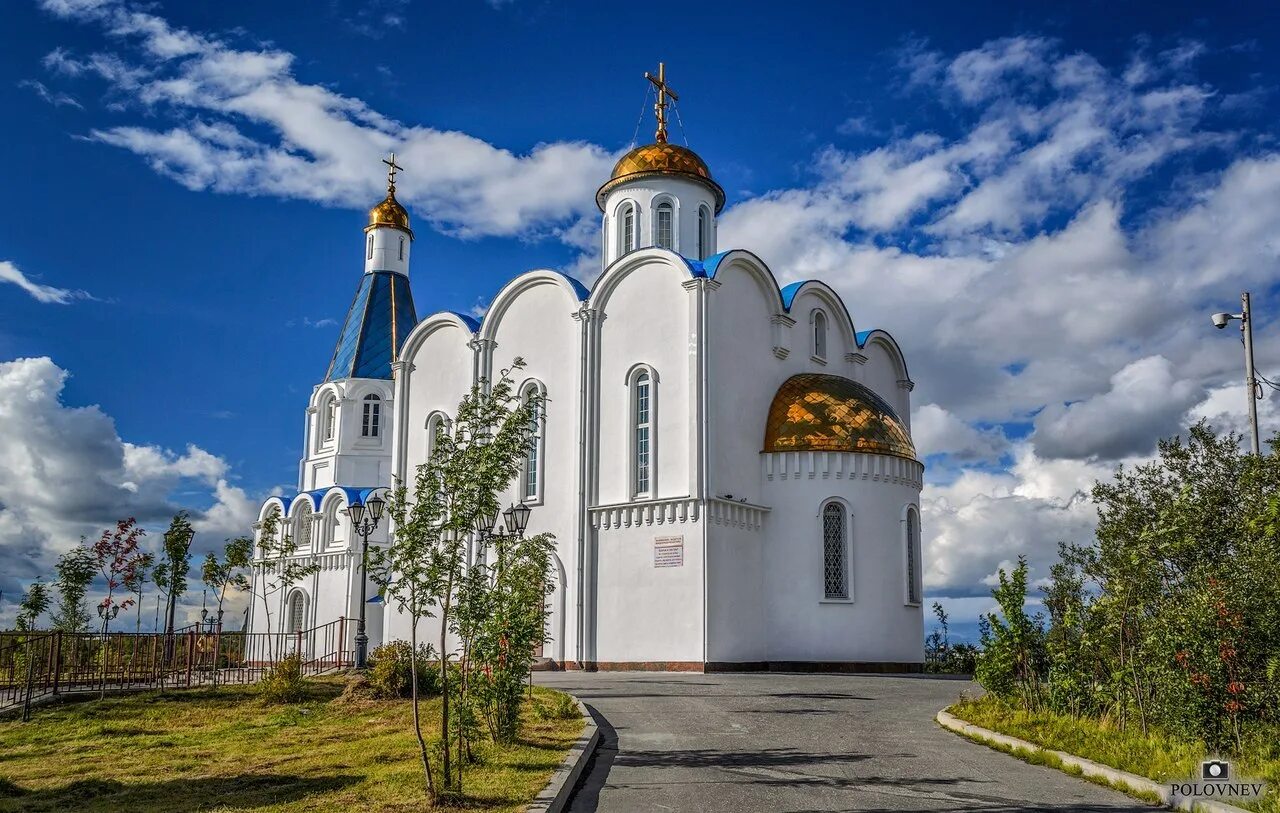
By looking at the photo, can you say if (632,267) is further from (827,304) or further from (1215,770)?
(1215,770)

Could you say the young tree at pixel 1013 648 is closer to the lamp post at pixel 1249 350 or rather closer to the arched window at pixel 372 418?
the lamp post at pixel 1249 350

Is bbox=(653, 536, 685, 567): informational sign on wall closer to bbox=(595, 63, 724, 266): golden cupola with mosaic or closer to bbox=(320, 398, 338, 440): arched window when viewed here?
bbox=(595, 63, 724, 266): golden cupola with mosaic

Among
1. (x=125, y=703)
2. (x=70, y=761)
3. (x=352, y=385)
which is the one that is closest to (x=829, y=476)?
(x=125, y=703)

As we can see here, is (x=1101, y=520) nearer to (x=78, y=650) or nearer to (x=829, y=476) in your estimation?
(x=829, y=476)

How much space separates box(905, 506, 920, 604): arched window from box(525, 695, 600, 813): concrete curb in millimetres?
14550

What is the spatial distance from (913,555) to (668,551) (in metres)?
5.98

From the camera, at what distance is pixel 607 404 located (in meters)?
25.2

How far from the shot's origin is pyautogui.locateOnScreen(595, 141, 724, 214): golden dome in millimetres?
28828

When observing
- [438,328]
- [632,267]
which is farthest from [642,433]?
[438,328]

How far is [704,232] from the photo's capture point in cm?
2911

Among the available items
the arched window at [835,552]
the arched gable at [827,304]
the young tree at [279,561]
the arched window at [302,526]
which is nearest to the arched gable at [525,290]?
the arched gable at [827,304]

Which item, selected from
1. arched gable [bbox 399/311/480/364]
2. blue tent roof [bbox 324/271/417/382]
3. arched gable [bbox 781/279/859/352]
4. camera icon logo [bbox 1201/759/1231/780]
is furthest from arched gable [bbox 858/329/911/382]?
camera icon logo [bbox 1201/759/1231/780]

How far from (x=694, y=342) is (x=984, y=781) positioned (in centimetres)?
1540

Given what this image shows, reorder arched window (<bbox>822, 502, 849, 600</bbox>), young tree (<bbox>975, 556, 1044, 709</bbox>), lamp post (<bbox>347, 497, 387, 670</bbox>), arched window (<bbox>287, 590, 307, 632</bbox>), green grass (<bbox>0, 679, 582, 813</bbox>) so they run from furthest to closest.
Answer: arched window (<bbox>287, 590, 307, 632</bbox>), arched window (<bbox>822, 502, 849, 600</bbox>), lamp post (<bbox>347, 497, 387, 670</bbox>), young tree (<bbox>975, 556, 1044, 709</bbox>), green grass (<bbox>0, 679, 582, 813</bbox>)
